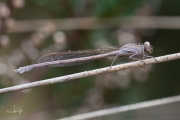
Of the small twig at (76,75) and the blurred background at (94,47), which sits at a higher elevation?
the blurred background at (94,47)

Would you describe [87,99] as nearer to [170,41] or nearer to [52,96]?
[52,96]

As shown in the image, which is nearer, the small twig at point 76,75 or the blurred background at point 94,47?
the small twig at point 76,75

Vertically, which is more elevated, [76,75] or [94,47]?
[94,47]

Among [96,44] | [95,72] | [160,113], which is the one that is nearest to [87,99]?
[96,44]

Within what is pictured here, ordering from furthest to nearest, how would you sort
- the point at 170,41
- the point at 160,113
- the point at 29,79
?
the point at 170,41
the point at 160,113
the point at 29,79

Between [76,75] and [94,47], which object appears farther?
[94,47]

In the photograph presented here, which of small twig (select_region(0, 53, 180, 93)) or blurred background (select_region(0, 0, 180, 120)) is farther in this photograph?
blurred background (select_region(0, 0, 180, 120))

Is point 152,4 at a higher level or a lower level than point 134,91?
higher

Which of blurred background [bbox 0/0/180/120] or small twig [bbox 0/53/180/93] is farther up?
blurred background [bbox 0/0/180/120]
